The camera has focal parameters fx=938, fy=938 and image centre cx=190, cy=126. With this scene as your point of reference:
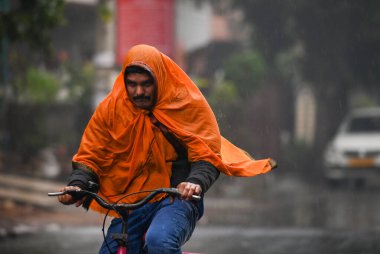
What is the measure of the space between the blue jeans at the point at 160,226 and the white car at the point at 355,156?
1582 cm

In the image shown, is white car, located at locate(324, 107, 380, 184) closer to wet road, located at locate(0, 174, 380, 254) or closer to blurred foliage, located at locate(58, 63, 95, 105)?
wet road, located at locate(0, 174, 380, 254)

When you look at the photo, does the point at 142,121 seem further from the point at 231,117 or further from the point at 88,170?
the point at 231,117

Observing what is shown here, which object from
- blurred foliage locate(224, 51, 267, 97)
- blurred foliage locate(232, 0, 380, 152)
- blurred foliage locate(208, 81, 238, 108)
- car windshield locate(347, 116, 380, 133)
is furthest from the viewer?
blurred foliage locate(224, 51, 267, 97)

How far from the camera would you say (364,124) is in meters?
21.8

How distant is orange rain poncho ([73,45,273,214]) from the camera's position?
4.98 meters

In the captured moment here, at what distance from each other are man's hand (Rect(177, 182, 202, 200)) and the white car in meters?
16.3

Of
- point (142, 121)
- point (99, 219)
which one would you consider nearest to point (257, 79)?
point (99, 219)

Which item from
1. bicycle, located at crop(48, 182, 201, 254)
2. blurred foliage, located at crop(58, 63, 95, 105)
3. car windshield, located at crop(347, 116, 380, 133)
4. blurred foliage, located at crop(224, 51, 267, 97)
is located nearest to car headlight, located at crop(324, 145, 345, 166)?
car windshield, located at crop(347, 116, 380, 133)

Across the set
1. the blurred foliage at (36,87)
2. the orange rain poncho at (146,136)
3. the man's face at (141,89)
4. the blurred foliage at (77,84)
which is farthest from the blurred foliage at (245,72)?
the man's face at (141,89)

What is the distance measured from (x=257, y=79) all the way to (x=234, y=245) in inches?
589

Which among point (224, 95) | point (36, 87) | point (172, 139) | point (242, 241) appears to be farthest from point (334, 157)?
point (172, 139)

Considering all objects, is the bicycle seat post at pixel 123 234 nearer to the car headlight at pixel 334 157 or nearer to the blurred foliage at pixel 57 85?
the blurred foliage at pixel 57 85

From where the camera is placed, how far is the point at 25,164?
18906 millimetres

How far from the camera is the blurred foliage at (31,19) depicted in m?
11.7
